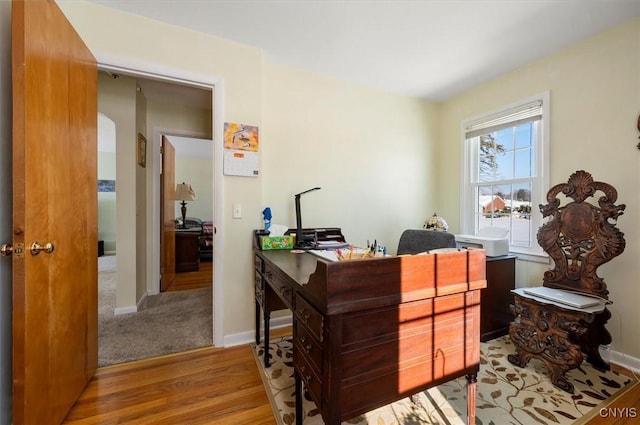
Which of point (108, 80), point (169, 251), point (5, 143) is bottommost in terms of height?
point (169, 251)

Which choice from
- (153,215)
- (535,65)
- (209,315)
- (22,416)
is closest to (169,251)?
(153,215)

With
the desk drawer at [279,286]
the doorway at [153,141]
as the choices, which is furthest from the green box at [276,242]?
the doorway at [153,141]

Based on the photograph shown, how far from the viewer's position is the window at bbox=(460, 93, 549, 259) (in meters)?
2.43

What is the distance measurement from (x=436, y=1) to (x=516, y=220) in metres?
2.12

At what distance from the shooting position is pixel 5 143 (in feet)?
3.94

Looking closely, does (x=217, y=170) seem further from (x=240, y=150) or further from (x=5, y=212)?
(x=5, y=212)

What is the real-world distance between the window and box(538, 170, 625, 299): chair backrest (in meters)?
0.42

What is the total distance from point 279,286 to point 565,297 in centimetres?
194

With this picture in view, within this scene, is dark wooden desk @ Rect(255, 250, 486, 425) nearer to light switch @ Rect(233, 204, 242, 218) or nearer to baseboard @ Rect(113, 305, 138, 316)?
light switch @ Rect(233, 204, 242, 218)

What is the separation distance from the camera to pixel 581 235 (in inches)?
73.9

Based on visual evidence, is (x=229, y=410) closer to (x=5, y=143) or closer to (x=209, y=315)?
(x=209, y=315)

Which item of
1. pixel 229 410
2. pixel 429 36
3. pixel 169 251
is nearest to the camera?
pixel 229 410

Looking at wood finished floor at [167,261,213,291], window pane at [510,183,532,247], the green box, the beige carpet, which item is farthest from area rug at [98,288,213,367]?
window pane at [510,183,532,247]

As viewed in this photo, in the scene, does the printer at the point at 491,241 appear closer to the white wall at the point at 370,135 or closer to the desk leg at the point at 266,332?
the white wall at the point at 370,135
